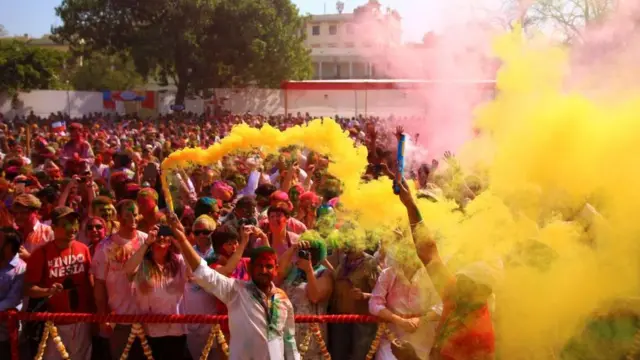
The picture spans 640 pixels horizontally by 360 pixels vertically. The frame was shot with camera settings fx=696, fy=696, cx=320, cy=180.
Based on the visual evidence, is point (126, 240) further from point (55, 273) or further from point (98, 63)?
point (98, 63)

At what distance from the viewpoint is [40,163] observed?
11203 mm

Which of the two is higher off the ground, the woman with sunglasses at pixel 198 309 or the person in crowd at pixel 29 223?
the person in crowd at pixel 29 223

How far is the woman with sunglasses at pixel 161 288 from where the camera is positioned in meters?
5.16

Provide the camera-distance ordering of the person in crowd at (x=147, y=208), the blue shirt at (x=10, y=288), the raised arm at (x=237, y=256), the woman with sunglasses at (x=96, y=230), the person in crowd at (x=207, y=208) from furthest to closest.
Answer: the person in crowd at (x=207, y=208) → the person in crowd at (x=147, y=208) → the woman with sunglasses at (x=96, y=230) → the blue shirt at (x=10, y=288) → the raised arm at (x=237, y=256)

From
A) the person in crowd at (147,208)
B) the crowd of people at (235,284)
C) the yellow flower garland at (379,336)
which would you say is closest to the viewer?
the crowd of people at (235,284)

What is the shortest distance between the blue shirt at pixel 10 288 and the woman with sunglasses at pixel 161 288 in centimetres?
95

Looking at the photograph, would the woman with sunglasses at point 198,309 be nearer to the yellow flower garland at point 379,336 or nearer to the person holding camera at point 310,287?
the person holding camera at point 310,287

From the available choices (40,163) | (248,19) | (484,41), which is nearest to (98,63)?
(248,19)

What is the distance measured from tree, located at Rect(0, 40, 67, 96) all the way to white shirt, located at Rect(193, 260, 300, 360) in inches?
1775

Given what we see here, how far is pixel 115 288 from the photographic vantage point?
518 cm

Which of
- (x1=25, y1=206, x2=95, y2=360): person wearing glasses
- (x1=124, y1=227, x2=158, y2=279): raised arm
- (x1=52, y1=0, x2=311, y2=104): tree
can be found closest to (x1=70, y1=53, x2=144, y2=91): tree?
(x1=52, y1=0, x2=311, y2=104): tree

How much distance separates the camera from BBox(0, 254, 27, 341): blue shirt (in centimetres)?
528

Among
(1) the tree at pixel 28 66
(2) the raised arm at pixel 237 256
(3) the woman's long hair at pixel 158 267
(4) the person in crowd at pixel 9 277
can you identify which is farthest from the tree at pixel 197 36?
(2) the raised arm at pixel 237 256

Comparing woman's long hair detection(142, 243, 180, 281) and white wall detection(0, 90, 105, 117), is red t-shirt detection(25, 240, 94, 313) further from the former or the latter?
white wall detection(0, 90, 105, 117)
